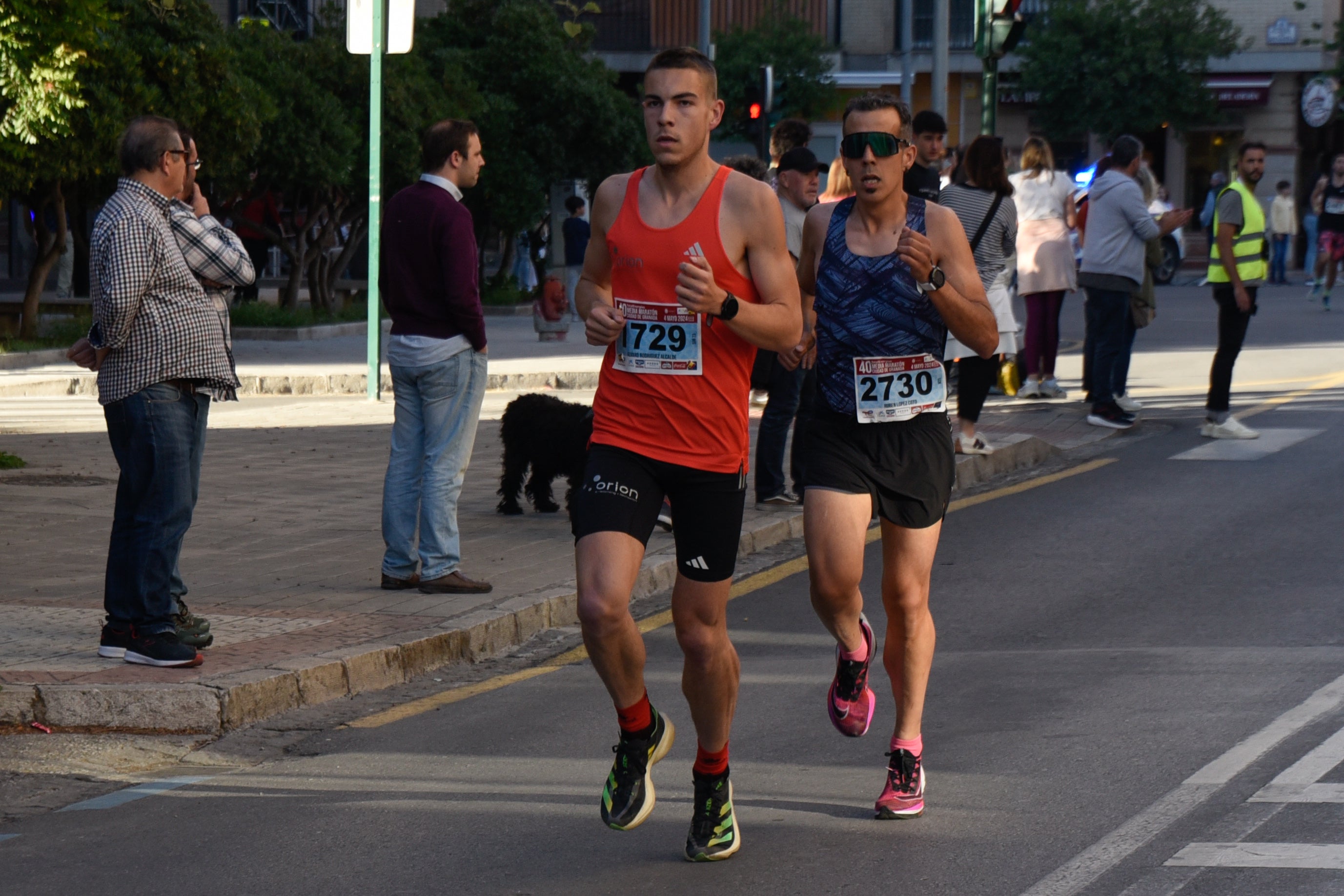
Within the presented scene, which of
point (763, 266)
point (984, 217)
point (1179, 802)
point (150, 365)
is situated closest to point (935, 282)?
point (763, 266)

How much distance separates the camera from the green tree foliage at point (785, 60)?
1800 inches

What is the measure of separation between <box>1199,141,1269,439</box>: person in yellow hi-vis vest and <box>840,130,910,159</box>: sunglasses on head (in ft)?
25.4

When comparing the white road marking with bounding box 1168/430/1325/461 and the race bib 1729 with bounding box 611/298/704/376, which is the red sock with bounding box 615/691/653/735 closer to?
the race bib 1729 with bounding box 611/298/704/376

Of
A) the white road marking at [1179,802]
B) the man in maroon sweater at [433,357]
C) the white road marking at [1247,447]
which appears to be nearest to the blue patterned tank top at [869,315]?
the white road marking at [1179,802]

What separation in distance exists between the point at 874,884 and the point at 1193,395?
12.5m

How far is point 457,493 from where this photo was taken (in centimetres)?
794

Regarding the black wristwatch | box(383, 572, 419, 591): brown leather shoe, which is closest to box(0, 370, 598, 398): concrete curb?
box(383, 572, 419, 591): brown leather shoe

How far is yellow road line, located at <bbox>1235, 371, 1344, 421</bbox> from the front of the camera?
15078 mm

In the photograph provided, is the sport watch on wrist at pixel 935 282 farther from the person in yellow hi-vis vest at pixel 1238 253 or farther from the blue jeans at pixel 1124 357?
the blue jeans at pixel 1124 357

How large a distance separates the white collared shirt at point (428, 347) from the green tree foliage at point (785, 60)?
123ft

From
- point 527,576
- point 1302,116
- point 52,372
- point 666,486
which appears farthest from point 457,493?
point 1302,116

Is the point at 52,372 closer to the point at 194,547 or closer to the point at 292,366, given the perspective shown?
the point at 292,366

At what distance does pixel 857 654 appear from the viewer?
5.59 m

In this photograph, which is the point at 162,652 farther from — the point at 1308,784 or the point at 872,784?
the point at 1308,784
